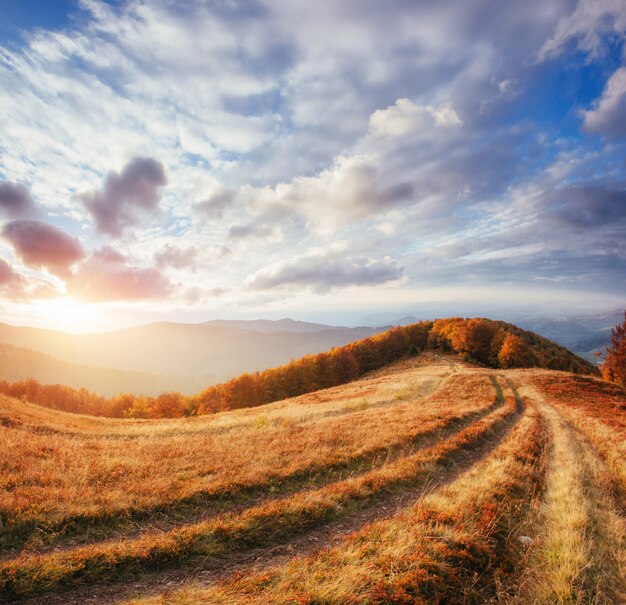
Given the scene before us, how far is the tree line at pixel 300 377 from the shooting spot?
73375 mm

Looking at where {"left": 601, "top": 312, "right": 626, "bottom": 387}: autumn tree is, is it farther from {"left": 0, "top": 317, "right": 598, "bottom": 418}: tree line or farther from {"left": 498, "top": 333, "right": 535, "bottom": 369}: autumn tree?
{"left": 0, "top": 317, "right": 598, "bottom": 418}: tree line

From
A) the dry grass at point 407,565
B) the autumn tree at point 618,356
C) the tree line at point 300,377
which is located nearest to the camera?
the dry grass at point 407,565

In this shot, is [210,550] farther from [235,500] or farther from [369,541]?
[369,541]

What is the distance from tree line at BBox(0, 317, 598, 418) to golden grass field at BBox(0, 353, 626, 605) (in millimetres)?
61583

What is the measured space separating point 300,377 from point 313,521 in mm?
73314

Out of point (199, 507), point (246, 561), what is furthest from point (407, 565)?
point (199, 507)

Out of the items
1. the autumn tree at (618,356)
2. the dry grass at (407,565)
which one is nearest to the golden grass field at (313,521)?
the dry grass at (407,565)

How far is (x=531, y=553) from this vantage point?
25.3 feet

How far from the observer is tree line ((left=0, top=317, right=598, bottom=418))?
241 ft

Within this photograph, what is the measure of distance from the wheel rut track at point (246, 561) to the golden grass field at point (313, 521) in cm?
4

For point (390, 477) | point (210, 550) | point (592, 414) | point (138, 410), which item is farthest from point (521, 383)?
point (138, 410)

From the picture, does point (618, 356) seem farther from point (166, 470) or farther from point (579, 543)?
point (166, 470)

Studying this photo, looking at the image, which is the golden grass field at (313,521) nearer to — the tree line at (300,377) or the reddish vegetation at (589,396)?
the reddish vegetation at (589,396)

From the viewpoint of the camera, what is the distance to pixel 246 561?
7.26m
